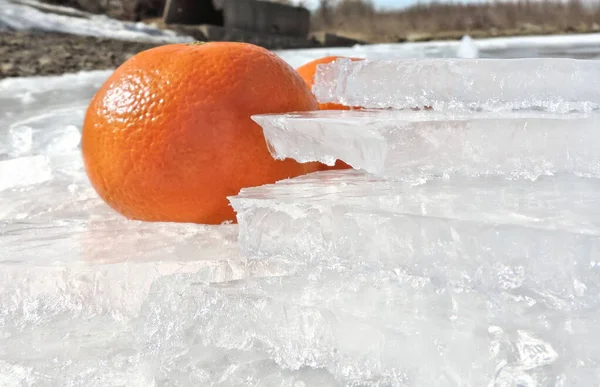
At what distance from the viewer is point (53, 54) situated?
3635 millimetres

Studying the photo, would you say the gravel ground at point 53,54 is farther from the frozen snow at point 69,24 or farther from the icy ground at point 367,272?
the icy ground at point 367,272

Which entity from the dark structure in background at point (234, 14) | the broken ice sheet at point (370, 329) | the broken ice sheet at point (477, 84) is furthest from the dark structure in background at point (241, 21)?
the broken ice sheet at point (370, 329)

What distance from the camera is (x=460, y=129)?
474 mm

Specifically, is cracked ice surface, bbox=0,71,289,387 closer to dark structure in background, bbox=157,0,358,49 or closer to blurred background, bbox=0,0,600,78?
blurred background, bbox=0,0,600,78

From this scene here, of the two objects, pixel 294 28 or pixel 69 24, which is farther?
pixel 294 28

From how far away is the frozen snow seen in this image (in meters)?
5.18

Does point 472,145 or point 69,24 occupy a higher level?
point 472,145

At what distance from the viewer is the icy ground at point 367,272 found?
35cm

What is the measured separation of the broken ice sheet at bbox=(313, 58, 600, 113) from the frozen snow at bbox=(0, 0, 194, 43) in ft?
16.4

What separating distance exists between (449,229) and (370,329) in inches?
3.5

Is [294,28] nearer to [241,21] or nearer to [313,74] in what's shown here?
[241,21]

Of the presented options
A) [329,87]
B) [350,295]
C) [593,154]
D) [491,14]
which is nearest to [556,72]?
[593,154]

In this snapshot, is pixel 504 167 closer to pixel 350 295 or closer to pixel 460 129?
pixel 460 129

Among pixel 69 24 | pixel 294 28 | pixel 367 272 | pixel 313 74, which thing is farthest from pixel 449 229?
pixel 294 28
